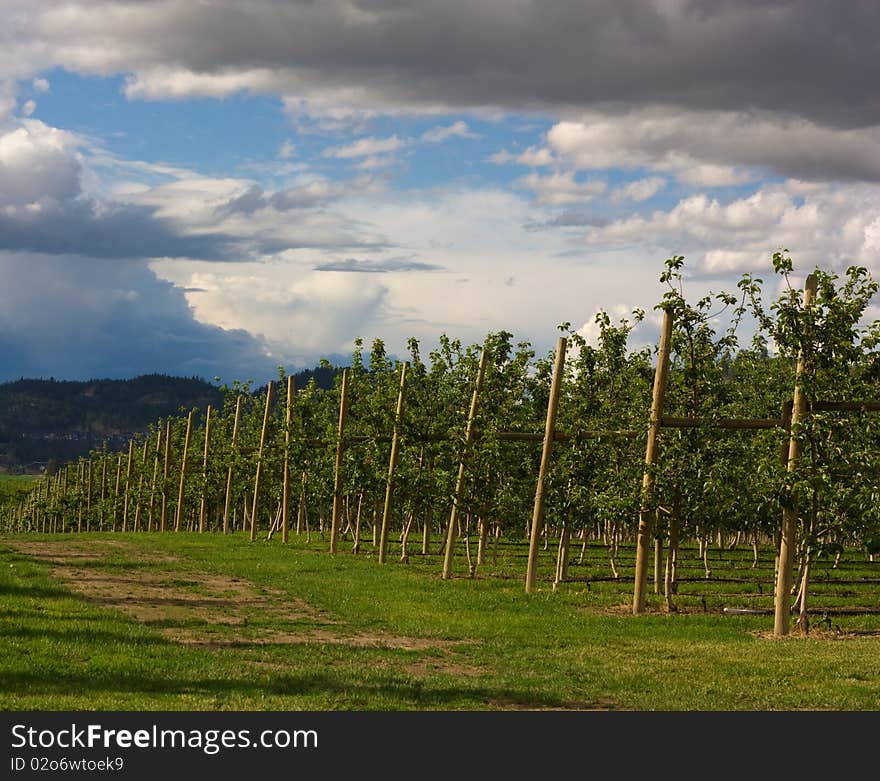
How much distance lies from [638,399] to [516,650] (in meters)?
9.60

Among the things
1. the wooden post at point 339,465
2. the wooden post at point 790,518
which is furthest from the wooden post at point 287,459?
the wooden post at point 790,518

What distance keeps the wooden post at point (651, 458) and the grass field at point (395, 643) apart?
1.06 m

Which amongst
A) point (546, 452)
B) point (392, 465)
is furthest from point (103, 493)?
point (546, 452)

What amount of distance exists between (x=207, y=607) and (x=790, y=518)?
12.3 m

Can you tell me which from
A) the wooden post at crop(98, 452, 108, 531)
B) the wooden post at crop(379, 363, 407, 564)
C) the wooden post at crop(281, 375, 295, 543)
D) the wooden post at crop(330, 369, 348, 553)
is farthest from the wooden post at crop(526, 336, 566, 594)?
the wooden post at crop(98, 452, 108, 531)

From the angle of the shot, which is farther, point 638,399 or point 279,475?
point 279,475

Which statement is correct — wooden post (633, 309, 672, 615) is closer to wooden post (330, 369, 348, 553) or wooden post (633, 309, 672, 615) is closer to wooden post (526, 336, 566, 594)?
wooden post (526, 336, 566, 594)

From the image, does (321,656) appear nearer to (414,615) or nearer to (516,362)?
(414,615)

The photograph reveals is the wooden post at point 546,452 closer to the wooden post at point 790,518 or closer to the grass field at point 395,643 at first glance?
the grass field at point 395,643

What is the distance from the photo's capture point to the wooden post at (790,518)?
19.8 meters

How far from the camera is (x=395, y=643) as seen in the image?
1833 centimetres

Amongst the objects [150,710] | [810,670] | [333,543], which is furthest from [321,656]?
[333,543]

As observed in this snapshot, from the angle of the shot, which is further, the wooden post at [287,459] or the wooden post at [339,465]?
the wooden post at [287,459]

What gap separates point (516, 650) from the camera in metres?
17.8
